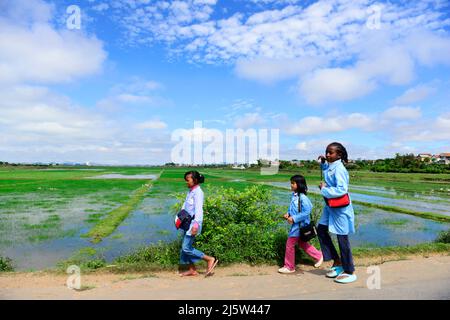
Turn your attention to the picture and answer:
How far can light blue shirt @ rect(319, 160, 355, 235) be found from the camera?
4629 mm

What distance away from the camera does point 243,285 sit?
15.4ft

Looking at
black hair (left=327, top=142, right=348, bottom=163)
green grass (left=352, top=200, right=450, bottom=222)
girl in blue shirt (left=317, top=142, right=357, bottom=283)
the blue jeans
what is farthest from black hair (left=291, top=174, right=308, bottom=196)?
green grass (left=352, top=200, right=450, bottom=222)

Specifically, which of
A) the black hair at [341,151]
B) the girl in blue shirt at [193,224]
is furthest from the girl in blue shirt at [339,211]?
the girl in blue shirt at [193,224]

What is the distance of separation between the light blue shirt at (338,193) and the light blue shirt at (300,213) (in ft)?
1.53

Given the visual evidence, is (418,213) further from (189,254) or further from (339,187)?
(189,254)

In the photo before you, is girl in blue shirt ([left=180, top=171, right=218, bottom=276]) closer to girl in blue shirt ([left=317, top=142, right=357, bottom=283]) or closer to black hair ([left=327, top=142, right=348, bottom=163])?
girl in blue shirt ([left=317, top=142, right=357, bottom=283])

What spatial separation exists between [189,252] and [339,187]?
2428 millimetres

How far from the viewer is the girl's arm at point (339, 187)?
460 cm

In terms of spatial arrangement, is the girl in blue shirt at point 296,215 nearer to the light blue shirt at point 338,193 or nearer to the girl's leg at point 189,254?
the light blue shirt at point 338,193

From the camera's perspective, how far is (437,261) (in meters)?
6.04

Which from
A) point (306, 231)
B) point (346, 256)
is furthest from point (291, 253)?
point (346, 256)

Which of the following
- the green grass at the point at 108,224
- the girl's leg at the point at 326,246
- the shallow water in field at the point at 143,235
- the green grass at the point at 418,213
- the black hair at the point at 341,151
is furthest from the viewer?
the green grass at the point at 418,213
